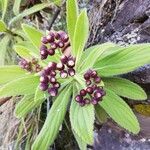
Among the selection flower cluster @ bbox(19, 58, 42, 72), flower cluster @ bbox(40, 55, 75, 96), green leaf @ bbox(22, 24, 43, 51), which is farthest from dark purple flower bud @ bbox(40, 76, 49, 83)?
green leaf @ bbox(22, 24, 43, 51)

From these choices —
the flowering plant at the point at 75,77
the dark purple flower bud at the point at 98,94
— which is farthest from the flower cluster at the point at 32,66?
the dark purple flower bud at the point at 98,94

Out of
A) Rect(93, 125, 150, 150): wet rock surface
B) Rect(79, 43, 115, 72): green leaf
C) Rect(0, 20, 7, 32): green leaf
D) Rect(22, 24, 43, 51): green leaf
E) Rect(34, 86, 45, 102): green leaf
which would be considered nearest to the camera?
Rect(79, 43, 115, 72): green leaf

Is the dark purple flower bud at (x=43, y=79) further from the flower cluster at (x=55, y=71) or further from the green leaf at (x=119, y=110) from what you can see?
the green leaf at (x=119, y=110)

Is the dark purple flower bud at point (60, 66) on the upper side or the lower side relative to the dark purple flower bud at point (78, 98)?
upper

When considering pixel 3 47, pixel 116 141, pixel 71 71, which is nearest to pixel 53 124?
pixel 71 71

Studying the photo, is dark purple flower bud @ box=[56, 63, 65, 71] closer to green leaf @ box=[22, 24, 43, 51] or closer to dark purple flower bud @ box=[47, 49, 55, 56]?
dark purple flower bud @ box=[47, 49, 55, 56]

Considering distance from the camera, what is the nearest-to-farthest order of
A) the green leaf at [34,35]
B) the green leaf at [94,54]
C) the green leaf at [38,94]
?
the green leaf at [94,54], the green leaf at [38,94], the green leaf at [34,35]

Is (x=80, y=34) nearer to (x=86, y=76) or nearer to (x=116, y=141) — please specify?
(x=86, y=76)
